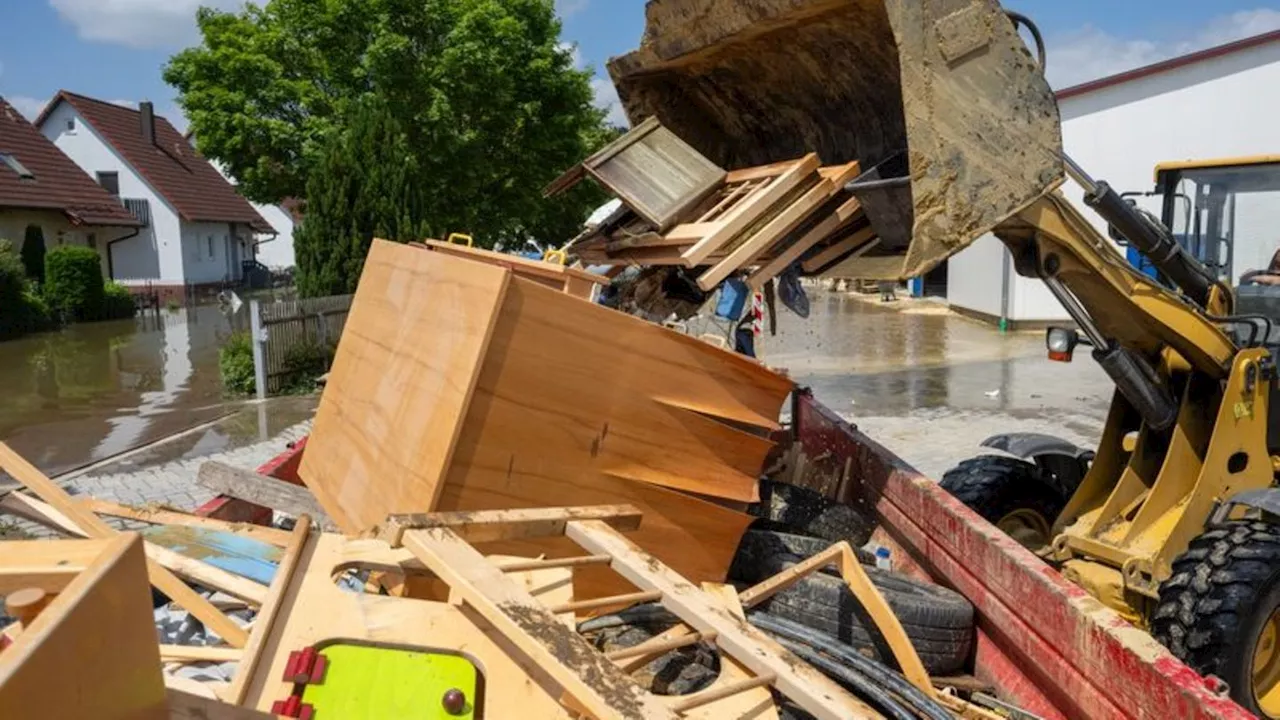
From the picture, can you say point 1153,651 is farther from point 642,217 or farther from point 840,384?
point 840,384

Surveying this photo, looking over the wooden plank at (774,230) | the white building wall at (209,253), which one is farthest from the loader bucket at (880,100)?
the white building wall at (209,253)

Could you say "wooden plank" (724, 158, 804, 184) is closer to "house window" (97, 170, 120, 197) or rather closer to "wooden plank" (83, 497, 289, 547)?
"wooden plank" (83, 497, 289, 547)

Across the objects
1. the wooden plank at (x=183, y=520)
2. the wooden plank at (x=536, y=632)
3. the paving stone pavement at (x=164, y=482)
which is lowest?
the paving stone pavement at (x=164, y=482)

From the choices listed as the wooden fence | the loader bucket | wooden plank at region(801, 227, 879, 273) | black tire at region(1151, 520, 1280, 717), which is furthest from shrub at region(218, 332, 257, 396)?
black tire at region(1151, 520, 1280, 717)

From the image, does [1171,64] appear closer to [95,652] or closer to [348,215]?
[348,215]

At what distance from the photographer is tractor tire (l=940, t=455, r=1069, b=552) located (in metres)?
4.65

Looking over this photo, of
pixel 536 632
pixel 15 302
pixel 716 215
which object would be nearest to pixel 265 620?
pixel 536 632

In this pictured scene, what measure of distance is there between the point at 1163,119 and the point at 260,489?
17.8 m

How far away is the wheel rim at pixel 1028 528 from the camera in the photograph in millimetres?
4785

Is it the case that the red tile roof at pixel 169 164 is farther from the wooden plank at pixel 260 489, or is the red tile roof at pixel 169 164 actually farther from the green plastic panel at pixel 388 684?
the green plastic panel at pixel 388 684

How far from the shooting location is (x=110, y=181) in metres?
31.1

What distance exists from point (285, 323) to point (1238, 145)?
15220 millimetres

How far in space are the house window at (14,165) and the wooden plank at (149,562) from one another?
25.5 m

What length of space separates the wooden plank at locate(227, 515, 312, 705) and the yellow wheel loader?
202cm
